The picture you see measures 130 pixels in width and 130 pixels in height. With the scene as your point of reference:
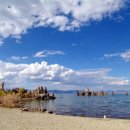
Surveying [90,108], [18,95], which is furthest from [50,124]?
[18,95]

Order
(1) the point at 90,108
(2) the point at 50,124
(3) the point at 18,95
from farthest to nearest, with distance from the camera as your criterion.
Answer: (3) the point at 18,95 < (1) the point at 90,108 < (2) the point at 50,124

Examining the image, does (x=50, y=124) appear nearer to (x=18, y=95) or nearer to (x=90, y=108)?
(x=90, y=108)

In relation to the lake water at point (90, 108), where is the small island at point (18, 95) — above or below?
above

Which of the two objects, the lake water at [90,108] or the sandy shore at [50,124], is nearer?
the sandy shore at [50,124]

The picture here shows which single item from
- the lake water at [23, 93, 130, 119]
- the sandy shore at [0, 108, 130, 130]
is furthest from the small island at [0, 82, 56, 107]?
the sandy shore at [0, 108, 130, 130]

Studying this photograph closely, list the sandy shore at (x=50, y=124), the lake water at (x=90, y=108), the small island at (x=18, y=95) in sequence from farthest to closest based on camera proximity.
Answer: the small island at (x=18, y=95)
the lake water at (x=90, y=108)
the sandy shore at (x=50, y=124)

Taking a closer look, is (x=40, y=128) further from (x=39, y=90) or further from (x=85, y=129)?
(x=39, y=90)

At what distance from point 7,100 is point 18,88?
3302 inches

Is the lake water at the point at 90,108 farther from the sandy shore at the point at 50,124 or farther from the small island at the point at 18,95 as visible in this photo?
the sandy shore at the point at 50,124

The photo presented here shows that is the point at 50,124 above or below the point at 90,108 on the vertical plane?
below

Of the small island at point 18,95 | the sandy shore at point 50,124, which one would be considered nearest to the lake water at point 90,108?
the small island at point 18,95

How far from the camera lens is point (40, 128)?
2347 cm

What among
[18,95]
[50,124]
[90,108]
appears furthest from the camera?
[18,95]

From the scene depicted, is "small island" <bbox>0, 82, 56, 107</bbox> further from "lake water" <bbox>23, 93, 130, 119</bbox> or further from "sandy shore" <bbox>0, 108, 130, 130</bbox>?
"sandy shore" <bbox>0, 108, 130, 130</bbox>
